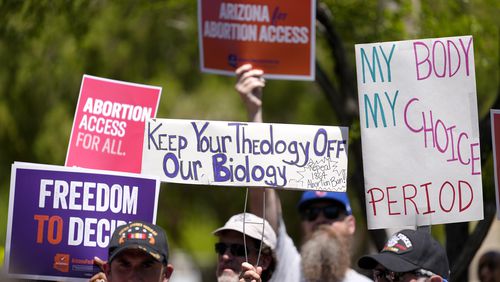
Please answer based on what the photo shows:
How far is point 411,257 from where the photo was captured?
5.35 m

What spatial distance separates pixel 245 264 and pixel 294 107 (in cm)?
1169

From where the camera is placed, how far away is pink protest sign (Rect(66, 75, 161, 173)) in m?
6.67

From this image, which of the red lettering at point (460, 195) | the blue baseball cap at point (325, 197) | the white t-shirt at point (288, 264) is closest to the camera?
the red lettering at point (460, 195)

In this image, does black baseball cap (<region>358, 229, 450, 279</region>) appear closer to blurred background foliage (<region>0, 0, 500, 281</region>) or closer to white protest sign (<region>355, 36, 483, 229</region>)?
white protest sign (<region>355, 36, 483, 229</region>)

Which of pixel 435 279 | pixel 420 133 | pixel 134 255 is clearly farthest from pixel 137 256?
pixel 420 133

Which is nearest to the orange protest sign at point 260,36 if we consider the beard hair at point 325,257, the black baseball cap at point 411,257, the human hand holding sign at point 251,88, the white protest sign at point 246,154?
the human hand holding sign at point 251,88

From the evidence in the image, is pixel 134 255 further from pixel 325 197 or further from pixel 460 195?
pixel 325 197

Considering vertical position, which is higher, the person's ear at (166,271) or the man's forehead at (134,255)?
the man's forehead at (134,255)

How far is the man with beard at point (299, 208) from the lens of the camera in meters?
6.70

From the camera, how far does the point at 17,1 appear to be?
28.4ft

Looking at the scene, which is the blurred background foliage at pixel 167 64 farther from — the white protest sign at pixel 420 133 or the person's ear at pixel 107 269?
the person's ear at pixel 107 269

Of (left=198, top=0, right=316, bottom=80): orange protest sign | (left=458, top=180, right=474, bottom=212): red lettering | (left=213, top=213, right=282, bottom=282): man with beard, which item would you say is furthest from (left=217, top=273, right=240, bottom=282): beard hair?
(left=198, top=0, right=316, bottom=80): orange protest sign

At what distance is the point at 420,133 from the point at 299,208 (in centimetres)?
141

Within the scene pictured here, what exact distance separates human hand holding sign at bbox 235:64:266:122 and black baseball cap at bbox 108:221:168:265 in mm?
1644
